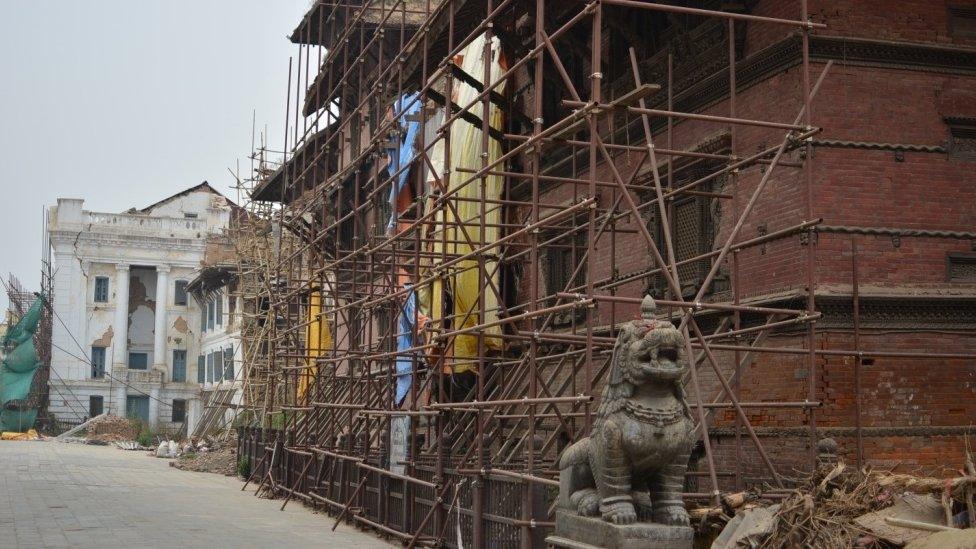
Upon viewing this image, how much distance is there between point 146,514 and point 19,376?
172ft

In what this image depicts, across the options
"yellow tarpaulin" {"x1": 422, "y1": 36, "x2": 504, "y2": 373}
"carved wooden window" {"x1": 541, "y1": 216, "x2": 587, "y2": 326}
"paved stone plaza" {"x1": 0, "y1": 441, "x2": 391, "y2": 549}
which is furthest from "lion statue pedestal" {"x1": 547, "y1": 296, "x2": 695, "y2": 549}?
"yellow tarpaulin" {"x1": 422, "y1": 36, "x2": 504, "y2": 373}

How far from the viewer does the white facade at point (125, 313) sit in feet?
233

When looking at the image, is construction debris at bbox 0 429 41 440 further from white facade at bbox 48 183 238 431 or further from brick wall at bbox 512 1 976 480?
brick wall at bbox 512 1 976 480

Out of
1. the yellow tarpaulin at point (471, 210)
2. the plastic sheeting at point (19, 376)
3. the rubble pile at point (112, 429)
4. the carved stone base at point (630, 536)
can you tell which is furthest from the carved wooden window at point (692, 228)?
the plastic sheeting at point (19, 376)

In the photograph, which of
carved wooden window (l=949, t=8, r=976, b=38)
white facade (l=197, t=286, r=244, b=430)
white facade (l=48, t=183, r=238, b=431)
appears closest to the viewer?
carved wooden window (l=949, t=8, r=976, b=38)

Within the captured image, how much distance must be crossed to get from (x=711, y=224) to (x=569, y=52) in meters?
5.71

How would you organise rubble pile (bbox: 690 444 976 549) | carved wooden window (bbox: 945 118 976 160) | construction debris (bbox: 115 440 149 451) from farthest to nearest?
construction debris (bbox: 115 440 149 451), carved wooden window (bbox: 945 118 976 160), rubble pile (bbox: 690 444 976 549)

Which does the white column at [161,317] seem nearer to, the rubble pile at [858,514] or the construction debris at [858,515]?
the rubble pile at [858,514]

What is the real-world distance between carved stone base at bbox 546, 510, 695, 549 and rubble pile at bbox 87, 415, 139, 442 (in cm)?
5310

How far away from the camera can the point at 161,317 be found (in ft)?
242

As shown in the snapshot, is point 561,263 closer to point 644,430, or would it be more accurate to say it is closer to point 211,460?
point 644,430

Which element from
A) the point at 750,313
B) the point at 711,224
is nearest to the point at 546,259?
the point at 711,224

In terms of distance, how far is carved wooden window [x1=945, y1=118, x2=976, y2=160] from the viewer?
532 inches

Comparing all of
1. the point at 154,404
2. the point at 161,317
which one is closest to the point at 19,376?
the point at 154,404
